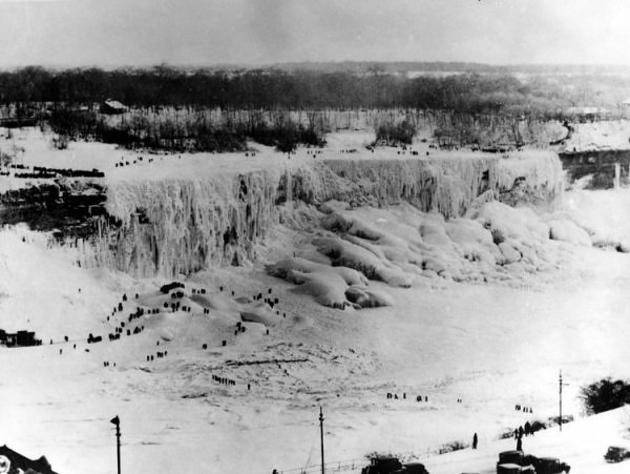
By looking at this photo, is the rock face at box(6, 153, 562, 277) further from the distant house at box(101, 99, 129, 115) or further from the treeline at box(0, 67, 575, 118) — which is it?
the distant house at box(101, 99, 129, 115)

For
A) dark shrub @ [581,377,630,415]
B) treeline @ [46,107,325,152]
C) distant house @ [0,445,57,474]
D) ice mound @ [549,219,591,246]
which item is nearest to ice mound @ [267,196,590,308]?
ice mound @ [549,219,591,246]

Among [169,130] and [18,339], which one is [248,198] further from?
[18,339]

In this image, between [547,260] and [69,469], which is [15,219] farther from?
[547,260]

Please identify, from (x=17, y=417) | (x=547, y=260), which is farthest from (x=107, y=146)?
(x=547, y=260)

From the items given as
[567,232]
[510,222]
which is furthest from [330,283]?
[567,232]

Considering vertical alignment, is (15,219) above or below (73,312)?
above
